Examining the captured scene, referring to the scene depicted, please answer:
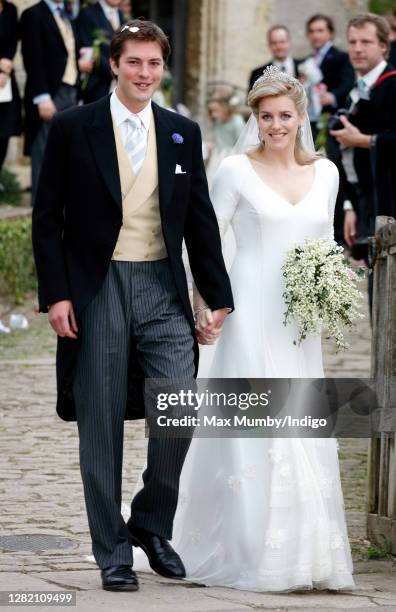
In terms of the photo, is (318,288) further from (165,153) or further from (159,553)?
(159,553)

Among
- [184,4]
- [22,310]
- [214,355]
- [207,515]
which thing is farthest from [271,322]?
[184,4]

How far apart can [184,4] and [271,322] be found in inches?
631

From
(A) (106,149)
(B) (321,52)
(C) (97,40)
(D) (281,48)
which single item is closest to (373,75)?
(A) (106,149)

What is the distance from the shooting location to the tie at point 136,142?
19.8 feet

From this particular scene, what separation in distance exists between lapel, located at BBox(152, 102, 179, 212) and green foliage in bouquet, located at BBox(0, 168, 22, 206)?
10.9m

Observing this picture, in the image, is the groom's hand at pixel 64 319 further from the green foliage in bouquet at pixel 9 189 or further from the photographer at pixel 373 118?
the green foliage in bouquet at pixel 9 189

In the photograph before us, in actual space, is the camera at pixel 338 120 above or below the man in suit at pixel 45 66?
below

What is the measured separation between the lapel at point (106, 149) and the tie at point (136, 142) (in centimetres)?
8

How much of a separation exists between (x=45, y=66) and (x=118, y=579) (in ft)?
27.8

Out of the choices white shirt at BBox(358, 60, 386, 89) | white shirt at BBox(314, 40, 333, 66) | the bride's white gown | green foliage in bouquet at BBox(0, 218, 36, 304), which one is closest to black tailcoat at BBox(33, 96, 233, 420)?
the bride's white gown

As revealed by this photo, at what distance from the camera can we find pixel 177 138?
6102 mm

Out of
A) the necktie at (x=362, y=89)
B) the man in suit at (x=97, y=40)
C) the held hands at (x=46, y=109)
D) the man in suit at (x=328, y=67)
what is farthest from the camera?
the man in suit at (x=97, y=40)

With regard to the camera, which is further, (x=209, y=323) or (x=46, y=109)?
(x=46, y=109)

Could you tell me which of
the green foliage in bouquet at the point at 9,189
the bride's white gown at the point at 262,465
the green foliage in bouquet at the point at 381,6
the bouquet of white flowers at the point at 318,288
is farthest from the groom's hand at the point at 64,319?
the green foliage in bouquet at the point at 381,6
